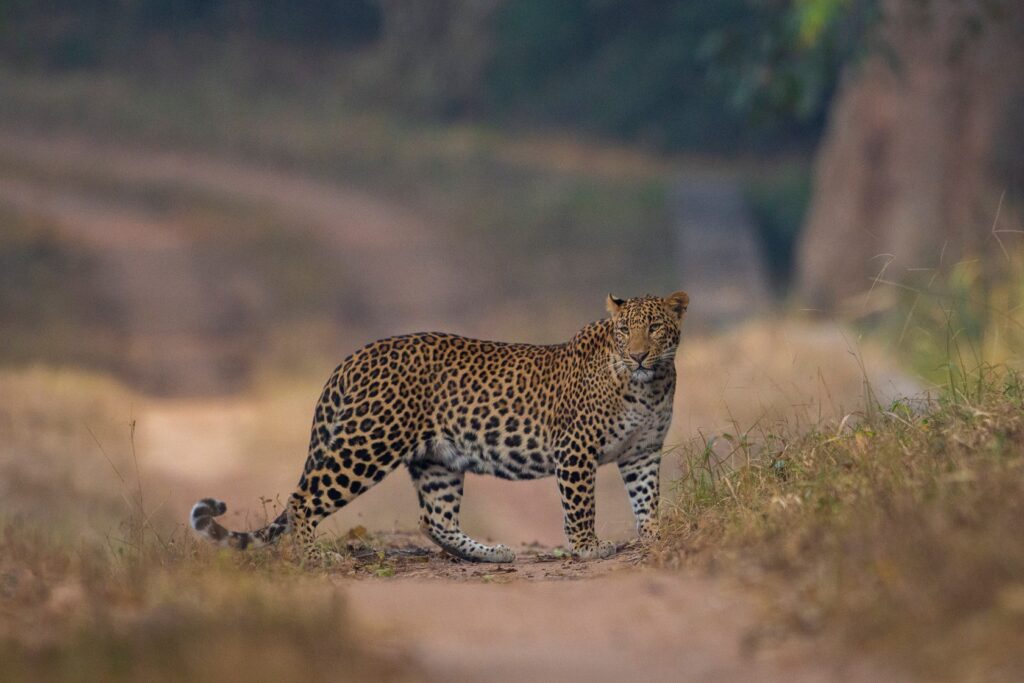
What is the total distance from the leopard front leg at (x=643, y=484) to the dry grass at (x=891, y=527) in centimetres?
23

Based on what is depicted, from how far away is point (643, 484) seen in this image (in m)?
8.56

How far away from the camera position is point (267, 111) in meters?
39.7

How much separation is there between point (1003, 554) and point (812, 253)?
1714 centimetres

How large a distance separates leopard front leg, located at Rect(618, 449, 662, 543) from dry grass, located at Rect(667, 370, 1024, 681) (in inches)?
9.2

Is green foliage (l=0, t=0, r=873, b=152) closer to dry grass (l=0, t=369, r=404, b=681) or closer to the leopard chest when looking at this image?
the leopard chest

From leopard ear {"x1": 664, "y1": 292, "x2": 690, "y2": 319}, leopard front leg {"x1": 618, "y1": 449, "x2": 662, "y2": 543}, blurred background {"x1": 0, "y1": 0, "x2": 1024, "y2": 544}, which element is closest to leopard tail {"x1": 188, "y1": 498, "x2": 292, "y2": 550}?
blurred background {"x1": 0, "y1": 0, "x2": 1024, "y2": 544}

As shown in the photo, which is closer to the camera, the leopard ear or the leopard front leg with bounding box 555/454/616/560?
the leopard front leg with bounding box 555/454/616/560

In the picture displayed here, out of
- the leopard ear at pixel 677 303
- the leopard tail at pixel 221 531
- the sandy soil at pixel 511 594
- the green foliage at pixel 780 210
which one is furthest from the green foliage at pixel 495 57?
the leopard tail at pixel 221 531

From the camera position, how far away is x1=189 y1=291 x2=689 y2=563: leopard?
8.32 meters

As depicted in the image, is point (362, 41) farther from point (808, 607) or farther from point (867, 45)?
point (808, 607)

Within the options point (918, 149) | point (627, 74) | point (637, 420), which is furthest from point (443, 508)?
point (627, 74)

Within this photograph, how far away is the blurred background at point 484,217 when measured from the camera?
15.1 metres

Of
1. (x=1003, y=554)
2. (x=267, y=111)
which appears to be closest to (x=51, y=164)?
(x=267, y=111)

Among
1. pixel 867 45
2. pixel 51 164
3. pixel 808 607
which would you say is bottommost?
pixel 808 607
